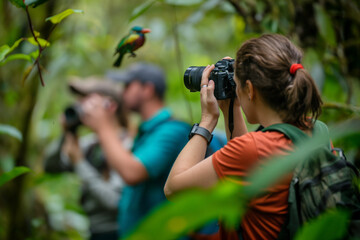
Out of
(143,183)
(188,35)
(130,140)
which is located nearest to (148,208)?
(143,183)

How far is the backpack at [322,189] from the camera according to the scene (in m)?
0.72

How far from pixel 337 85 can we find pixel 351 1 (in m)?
0.37

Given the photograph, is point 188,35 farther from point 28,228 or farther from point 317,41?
point 28,228

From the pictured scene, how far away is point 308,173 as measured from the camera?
0.77 meters

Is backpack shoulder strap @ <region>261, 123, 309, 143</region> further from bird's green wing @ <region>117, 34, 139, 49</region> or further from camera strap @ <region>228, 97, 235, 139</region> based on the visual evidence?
bird's green wing @ <region>117, 34, 139, 49</region>

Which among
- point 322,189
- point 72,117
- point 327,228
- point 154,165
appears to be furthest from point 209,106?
point 72,117

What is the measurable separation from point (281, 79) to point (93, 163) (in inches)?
68.2

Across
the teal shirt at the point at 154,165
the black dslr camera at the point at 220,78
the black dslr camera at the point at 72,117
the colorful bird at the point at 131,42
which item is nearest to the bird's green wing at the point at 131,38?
the colorful bird at the point at 131,42

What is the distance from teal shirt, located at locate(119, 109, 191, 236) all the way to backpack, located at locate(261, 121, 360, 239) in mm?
1052

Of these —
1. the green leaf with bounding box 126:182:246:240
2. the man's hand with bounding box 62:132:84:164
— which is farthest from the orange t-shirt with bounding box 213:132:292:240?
the man's hand with bounding box 62:132:84:164

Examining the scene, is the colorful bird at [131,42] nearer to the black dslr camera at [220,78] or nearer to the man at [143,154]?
the black dslr camera at [220,78]

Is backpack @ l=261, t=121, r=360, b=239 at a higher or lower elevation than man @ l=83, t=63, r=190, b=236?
higher

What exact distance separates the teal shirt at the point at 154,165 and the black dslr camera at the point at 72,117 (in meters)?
0.46

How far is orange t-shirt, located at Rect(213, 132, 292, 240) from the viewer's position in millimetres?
819
